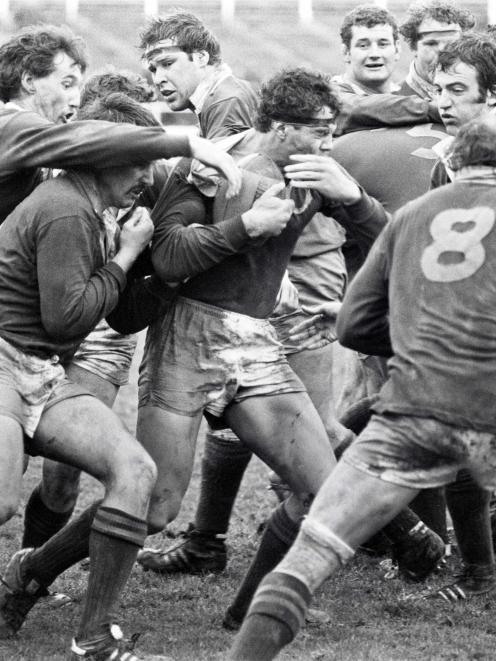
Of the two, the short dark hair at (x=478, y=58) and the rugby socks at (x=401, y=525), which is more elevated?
the short dark hair at (x=478, y=58)

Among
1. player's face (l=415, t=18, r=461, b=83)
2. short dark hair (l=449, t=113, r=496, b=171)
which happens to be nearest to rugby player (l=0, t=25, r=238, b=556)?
short dark hair (l=449, t=113, r=496, b=171)

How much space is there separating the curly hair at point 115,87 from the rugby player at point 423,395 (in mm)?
2121

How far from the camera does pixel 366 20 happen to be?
7812mm

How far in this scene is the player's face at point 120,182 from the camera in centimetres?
488

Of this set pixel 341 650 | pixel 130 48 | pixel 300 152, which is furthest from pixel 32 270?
pixel 130 48

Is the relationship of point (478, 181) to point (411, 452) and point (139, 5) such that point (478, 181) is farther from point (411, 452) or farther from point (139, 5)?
point (139, 5)

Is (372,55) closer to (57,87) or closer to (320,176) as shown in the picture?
(57,87)

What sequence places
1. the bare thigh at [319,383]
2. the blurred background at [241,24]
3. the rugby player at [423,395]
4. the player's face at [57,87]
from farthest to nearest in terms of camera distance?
the blurred background at [241,24], the bare thigh at [319,383], the player's face at [57,87], the rugby player at [423,395]

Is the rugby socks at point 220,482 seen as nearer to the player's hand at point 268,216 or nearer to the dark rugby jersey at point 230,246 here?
the dark rugby jersey at point 230,246

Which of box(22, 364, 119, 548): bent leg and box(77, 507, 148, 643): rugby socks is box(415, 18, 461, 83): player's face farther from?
box(77, 507, 148, 643): rugby socks

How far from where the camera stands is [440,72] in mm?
5895

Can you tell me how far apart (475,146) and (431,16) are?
3.48 metres

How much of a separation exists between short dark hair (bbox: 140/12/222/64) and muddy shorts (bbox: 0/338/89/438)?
9.25 ft

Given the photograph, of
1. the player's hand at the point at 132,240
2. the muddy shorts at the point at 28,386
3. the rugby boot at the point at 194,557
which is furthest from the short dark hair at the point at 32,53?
the rugby boot at the point at 194,557
